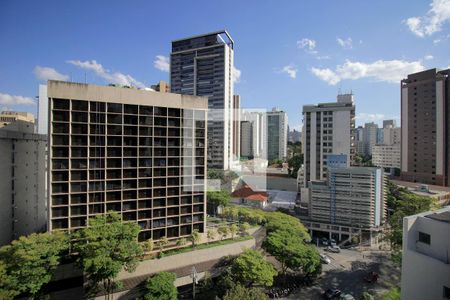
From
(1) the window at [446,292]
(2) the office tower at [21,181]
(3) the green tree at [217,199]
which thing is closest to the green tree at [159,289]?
(1) the window at [446,292]

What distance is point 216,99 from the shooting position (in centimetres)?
5675

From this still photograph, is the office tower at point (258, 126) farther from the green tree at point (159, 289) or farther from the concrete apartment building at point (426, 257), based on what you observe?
the concrete apartment building at point (426, 257)

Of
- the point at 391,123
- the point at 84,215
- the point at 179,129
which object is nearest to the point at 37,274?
the point at 84,215

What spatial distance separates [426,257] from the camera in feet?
33.6

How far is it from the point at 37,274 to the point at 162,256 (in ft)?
23.5

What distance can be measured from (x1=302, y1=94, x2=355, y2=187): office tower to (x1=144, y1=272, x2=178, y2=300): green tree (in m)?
27.6

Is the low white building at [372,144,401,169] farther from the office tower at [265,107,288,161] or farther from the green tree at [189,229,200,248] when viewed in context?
the green tree at [189,229,200,248]

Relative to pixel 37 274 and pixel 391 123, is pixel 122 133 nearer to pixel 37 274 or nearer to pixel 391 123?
pixel 37 274

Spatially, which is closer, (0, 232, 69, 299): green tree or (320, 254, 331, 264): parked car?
(0, 232, 69, 299): green tree

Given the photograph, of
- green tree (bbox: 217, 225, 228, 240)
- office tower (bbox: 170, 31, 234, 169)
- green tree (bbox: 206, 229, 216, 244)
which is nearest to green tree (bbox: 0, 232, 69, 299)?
green tree (bbox: 206, 229, 216, 244)

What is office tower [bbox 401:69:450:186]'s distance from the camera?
4434 cm

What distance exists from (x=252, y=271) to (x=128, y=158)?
11.9m

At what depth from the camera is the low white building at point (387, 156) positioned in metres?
66.8

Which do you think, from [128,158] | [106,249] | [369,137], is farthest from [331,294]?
[369,137]
